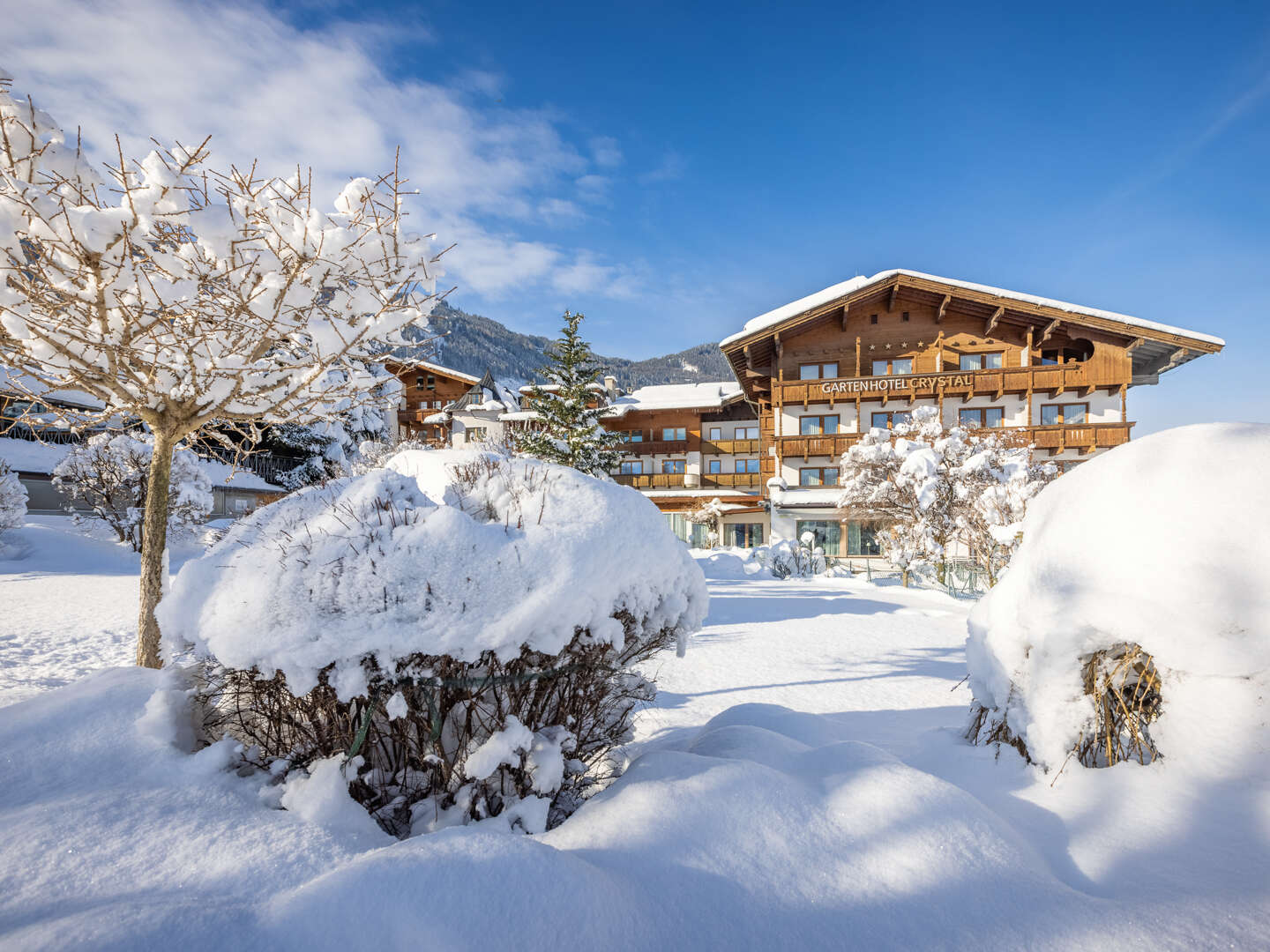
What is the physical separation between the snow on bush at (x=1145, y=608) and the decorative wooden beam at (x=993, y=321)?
2693 centimetres

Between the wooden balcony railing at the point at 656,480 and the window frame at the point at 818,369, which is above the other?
the window frame at the point at 818,369

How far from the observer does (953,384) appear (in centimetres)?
2548

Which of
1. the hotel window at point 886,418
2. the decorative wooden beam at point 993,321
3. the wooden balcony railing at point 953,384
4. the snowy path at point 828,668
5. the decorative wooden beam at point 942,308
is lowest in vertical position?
the snowy path at point 828,668

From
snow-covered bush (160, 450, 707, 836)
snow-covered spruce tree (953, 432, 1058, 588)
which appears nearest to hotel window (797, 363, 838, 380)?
snow-covered spruce tree (953, 432, 1058, 588)

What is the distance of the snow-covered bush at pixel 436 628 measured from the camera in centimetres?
238

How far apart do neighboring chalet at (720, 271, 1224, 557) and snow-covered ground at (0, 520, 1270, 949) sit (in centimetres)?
2364

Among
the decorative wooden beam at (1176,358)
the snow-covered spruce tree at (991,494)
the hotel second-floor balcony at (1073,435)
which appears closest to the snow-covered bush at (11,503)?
the snow-covered spruce tree at (991,494)

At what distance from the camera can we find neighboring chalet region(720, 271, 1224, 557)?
24688 mm

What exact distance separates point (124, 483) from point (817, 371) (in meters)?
27.1

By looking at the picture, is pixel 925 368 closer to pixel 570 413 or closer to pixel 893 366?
pixel 893 366

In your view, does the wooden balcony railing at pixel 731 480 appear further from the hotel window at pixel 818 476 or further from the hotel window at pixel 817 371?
the hotel window at pixel 817 371

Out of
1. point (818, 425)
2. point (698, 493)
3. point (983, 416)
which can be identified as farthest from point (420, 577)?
point (983, 416)

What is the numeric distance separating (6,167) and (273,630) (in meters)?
2.76

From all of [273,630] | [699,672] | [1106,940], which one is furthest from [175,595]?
[699,672]
